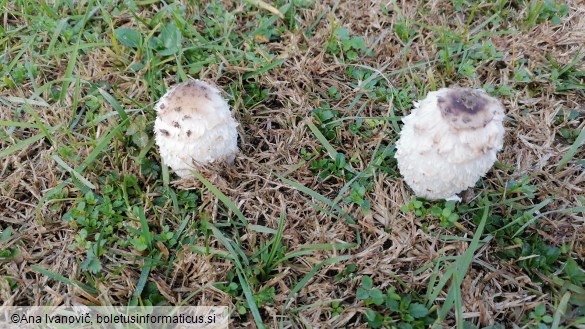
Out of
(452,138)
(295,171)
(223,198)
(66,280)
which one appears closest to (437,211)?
(452,138)

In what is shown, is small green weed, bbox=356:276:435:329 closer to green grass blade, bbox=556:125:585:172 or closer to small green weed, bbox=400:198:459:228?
small green weed, bbox=400:198:459:228

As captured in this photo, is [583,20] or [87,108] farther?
[583,20]

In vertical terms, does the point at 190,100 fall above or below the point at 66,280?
above

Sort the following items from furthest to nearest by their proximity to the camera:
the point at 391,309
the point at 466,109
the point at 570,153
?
the point at 570,153, the point at 391,309, the point at 466,109

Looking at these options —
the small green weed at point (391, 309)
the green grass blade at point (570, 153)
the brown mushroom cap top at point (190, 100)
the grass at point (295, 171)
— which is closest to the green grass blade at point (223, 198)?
the grass at point (295, 171)

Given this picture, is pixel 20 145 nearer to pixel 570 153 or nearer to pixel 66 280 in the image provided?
pixel 66 280

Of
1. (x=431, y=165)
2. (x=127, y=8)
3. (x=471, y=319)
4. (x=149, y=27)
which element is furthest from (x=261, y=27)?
(x=471, y=319)

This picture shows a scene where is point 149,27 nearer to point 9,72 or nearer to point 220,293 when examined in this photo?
point 9,72
